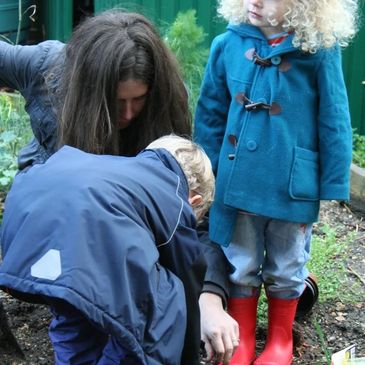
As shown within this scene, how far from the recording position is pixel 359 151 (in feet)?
17.5

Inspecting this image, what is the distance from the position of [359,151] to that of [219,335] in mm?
2842

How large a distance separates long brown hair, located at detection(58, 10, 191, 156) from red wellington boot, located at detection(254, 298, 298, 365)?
2.69 ft

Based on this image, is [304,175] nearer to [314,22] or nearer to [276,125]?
[276,125]

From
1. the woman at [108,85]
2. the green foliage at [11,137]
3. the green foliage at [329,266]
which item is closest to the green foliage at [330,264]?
the green foliage at [329,266]

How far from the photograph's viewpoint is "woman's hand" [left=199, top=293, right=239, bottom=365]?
9.05ft

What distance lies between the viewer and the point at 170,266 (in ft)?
7.55

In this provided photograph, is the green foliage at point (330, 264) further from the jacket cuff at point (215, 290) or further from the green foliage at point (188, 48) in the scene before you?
the green foliage at point (188, 48)

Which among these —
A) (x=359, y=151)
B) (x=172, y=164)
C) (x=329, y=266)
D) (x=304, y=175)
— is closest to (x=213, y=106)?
(x=304, y=175)

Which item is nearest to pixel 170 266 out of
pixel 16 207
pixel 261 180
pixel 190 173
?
pixel 190 173

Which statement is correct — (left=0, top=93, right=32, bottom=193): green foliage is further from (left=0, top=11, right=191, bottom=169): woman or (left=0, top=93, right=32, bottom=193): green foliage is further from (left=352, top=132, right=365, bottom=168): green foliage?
(left=352, top=132, right=365, bottom=168): green foliage

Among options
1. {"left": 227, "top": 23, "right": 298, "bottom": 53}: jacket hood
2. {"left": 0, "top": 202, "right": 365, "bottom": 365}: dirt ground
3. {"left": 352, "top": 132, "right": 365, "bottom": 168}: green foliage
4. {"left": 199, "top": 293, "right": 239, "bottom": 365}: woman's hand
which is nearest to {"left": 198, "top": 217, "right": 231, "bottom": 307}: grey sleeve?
{"left": 199, "top": 293, "right": 239, "bottom": 365}: woman's hand

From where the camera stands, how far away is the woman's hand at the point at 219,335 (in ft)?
9.05

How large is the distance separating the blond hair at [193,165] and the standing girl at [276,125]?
380 millimetres

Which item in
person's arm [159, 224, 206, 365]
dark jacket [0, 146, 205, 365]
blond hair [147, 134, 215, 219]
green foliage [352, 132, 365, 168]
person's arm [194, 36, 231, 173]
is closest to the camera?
dark jacket [0, 146, 205, 365]
